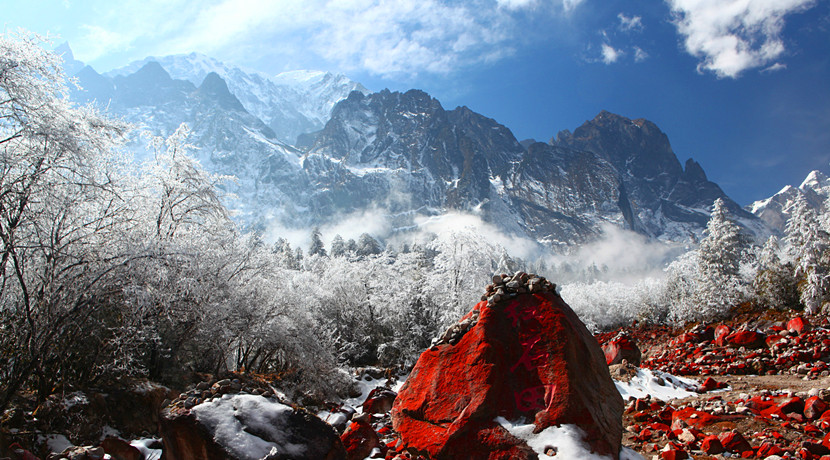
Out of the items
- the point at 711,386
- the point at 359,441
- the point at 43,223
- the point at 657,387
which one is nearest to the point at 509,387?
the point at 359,441

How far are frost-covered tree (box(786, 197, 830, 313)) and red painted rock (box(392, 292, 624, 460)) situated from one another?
23.5 m

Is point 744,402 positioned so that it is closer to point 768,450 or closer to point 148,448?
point 768,450

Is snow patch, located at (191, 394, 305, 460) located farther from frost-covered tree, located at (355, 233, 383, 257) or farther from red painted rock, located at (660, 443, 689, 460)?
frost-covered tree, located at (355, 233, 383, 257)

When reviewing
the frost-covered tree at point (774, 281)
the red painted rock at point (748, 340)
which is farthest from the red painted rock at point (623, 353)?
the frost-covered tree at point (774, 281)

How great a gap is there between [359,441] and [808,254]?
28554 mm

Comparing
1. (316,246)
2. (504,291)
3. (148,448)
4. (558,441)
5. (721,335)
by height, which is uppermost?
(316,246)

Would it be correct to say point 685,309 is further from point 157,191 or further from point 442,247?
point 157,191

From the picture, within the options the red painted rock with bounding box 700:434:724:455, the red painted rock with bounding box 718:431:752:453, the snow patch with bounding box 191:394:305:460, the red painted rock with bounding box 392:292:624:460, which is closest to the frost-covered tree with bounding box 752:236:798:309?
the red painted rock with bounding box 718:431:752:453

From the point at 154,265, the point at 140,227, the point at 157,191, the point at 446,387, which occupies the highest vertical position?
the point at 157,191

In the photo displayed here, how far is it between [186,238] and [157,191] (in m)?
2.59

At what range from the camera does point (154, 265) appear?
885cm

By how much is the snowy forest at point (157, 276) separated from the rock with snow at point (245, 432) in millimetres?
3399

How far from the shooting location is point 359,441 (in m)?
6.68

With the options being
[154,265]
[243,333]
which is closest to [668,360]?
[243,333]
